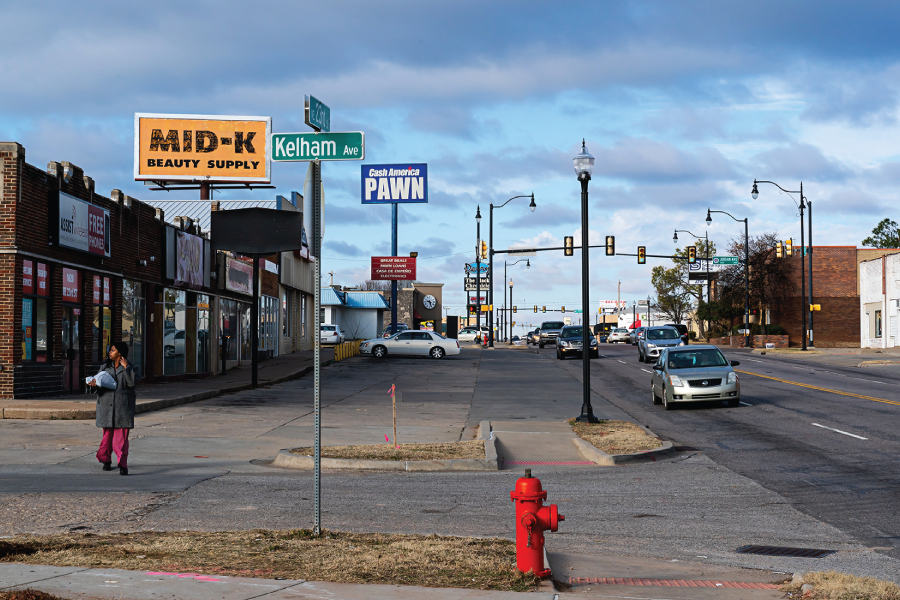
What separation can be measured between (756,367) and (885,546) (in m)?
30.5

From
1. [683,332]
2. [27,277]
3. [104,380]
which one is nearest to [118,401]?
[104,380]

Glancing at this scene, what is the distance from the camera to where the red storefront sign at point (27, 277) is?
779 inches

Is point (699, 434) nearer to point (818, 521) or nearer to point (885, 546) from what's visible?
point (818, 521)

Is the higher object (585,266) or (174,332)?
(585,266)

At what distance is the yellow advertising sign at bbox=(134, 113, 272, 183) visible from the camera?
41562mm

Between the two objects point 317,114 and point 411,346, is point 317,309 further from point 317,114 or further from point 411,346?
point 411,346

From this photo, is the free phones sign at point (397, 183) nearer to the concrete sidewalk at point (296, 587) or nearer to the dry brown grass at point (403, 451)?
the dry brown grass at point (403, 451)

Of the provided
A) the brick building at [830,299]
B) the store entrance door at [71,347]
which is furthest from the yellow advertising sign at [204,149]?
the brick building at [830,299]

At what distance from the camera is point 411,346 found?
45.3m

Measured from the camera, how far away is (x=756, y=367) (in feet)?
121

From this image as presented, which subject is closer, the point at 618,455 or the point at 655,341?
the point at 618,455

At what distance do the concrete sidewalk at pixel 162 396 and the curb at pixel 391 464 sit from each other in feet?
22.5

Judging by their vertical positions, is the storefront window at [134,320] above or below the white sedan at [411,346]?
above

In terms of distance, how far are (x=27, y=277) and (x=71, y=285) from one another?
2.13 meters
